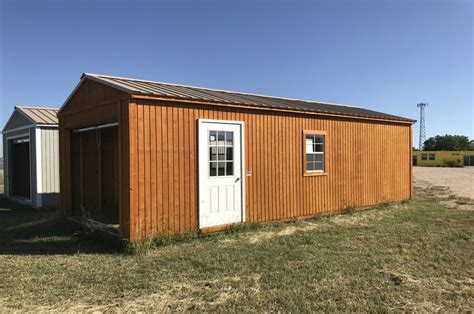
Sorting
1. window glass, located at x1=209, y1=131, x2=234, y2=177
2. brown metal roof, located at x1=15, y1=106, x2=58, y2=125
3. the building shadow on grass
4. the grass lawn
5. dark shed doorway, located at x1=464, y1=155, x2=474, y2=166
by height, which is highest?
brown metal roof, located at x1=15, y1=106, x2=58, y2=125

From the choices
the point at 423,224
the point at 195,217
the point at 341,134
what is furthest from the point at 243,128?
the point at 423,224

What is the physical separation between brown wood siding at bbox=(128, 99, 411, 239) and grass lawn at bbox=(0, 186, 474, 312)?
591 mm

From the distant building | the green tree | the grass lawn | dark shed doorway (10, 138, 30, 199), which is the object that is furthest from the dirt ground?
the green tree

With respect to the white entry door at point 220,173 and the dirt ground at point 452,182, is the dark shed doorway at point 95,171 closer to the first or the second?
the white entry door at point 220,173

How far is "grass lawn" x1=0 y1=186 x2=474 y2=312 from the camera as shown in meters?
4.12

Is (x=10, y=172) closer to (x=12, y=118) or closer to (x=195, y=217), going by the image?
(x=12, y=118)

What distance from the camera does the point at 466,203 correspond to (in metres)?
11.9

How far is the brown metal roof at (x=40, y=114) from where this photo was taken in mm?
11492

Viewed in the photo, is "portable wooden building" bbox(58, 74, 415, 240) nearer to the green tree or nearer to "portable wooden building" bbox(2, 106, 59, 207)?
"portable wooden building" bbox(2, 106, 59, 207)

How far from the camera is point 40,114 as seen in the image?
12250mm

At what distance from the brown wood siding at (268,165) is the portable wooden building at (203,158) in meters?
0.02

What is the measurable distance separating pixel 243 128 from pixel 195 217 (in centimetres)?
210

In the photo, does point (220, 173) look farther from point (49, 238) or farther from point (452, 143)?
point (452, 143)

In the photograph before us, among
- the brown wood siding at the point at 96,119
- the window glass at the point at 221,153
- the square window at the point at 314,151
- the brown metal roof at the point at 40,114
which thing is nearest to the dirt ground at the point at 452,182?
the square window at the point at 314,151
